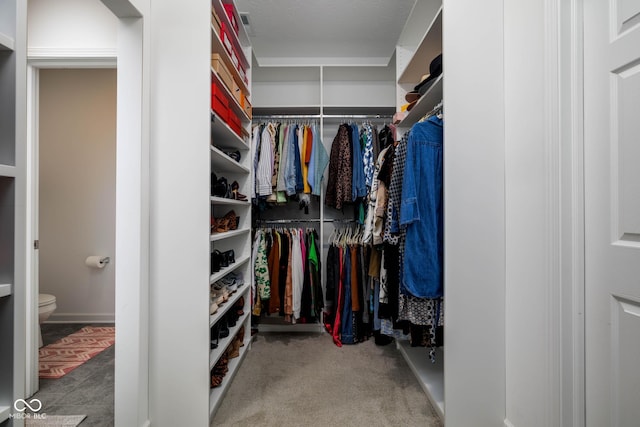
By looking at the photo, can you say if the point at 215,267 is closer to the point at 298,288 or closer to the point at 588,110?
the point at 298,288

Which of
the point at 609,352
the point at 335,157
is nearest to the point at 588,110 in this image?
the point at 609,352

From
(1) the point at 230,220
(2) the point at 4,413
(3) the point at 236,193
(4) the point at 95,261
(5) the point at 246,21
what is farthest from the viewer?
(4) the point at 95,261

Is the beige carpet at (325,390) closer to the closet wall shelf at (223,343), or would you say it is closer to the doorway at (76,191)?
the closet wall shelf at (223,343)

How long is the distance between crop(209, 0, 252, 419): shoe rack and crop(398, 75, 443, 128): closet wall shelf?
1181 millimetres

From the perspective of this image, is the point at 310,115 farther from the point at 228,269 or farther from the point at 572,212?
the point at 572,212

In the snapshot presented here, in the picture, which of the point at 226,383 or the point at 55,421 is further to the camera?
the point at 226,383

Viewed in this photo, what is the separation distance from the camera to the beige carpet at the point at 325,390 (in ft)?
4.50

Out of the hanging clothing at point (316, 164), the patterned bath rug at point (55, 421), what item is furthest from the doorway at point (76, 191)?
the hanging clothing at point (316, 164)

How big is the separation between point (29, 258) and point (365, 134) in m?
2.43

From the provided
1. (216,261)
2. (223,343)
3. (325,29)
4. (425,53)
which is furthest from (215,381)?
(325,29)

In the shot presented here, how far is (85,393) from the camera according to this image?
5.14 feet

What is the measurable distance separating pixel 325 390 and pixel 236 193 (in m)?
1.46

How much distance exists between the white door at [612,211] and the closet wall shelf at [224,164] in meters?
1.64

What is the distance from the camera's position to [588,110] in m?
0.95
